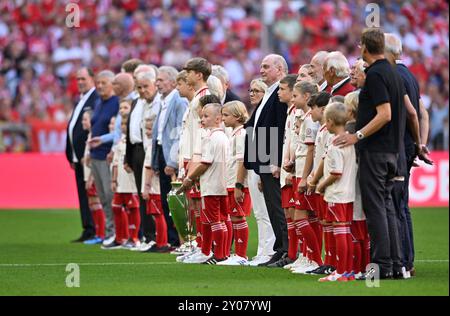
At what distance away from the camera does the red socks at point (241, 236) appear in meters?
12.6

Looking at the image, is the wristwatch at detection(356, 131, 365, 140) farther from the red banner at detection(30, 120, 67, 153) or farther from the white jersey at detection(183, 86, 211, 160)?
the red banner at detection(30, 120, 67, 153)

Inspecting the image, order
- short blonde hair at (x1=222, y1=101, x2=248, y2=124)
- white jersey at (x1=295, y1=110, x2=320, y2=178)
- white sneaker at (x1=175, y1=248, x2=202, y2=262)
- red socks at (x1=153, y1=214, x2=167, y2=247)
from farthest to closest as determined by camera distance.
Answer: red socks at (x1=153, y1=214, x2=167, y2=247) → white sneaker at (x1=175, y1=248, x2=202, y2=262) → short blonde hair at (x1=222, y1=101, x2=248, y2=124) → white jersey at (x1=295, y1=110, x2=320, y2=178)

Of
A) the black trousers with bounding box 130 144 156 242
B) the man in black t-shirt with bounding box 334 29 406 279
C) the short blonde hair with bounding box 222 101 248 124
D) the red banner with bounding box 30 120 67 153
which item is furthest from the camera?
the red banner with bounding box 30 120 67 153

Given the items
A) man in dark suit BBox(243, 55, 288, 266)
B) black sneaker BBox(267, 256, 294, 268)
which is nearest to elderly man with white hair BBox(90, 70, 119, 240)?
man in dark suit BBox(243, 55, 288, 266)

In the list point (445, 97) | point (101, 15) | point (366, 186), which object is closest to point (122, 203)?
point (366, 186)

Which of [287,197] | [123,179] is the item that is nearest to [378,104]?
[287,197]

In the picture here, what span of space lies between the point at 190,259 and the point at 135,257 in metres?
1.08

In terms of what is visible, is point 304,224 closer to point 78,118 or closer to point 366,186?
point 366,186

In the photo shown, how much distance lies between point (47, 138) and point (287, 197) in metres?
12.7

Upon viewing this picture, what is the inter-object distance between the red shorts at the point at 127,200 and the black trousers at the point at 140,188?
0.24 metres

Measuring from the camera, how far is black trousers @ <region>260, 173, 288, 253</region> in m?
12.3

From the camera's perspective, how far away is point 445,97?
26344 millimetres

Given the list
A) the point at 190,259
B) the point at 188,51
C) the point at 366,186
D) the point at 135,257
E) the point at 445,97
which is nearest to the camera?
the point at 366,186

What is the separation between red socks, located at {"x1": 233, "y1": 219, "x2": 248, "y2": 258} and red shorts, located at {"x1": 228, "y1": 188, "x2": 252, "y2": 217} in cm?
10
